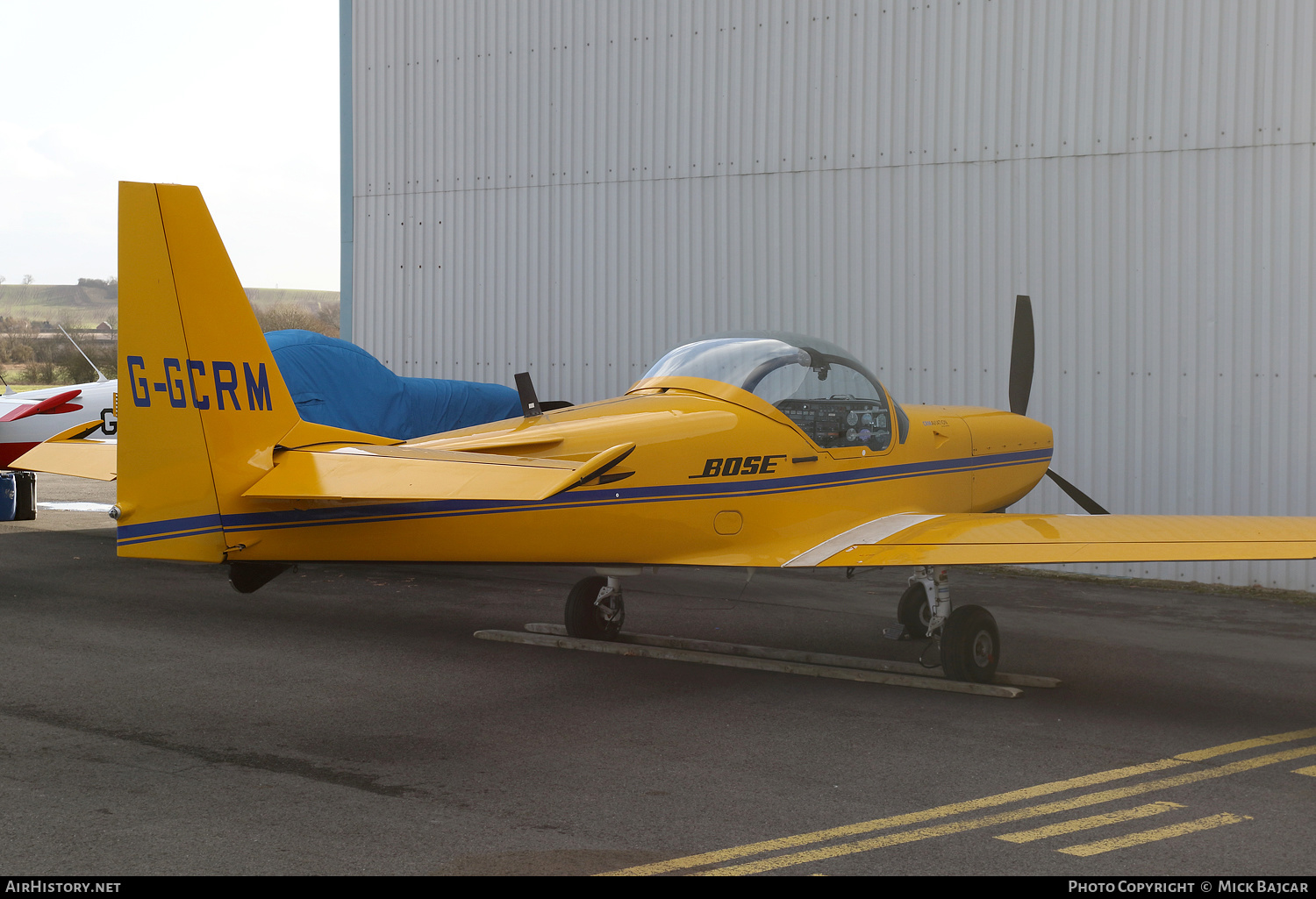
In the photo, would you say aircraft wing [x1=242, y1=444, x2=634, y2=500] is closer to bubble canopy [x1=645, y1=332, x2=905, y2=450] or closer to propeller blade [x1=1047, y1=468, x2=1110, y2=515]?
bubble canopy [x1=645, y1=332, x2=905, y2=450]

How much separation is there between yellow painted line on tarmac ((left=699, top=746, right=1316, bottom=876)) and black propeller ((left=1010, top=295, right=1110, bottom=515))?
13.9 ft

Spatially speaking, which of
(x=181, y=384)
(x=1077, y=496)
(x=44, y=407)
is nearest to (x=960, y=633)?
(x=1077, y=496)

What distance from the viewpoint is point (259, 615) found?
984 cm

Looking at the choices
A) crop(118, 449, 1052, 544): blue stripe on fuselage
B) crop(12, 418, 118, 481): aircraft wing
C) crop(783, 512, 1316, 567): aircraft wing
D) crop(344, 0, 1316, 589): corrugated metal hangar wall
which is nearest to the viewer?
crop(118, 449, 1052, 544): blue stripe on fuselage

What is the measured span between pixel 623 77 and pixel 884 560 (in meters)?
9.38

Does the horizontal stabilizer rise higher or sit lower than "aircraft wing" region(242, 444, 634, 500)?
higher

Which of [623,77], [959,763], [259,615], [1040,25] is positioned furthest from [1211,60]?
[259,615]

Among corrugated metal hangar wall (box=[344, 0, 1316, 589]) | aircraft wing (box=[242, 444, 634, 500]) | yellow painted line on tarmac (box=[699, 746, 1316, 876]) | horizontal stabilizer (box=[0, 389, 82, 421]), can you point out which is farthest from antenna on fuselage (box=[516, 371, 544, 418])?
horizontal stabilizer (box=[0, 389, 82, 421])

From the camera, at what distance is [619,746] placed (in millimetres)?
6195

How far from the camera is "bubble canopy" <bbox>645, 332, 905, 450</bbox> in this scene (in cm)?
798

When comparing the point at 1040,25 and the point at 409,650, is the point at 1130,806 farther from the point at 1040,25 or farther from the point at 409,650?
the point at 1040,25

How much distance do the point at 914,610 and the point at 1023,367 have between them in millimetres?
2871

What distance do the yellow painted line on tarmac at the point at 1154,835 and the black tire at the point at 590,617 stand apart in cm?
459

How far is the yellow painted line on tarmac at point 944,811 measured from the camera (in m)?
4.52
